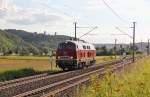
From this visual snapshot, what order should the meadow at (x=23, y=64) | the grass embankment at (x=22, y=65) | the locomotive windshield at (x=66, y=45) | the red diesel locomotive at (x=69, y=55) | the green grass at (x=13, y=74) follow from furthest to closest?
1. the meadow at (x=23, y=64)
2. the grass embankment at (x=22, y=65)
3. the locomotive windshield at (x=66, y=45)
4. the red diesel locomotive at (x=69, y=55)
5. the green grass at (x=13, y=74)

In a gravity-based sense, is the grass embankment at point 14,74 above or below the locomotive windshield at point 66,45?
below

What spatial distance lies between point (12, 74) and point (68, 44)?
1063 centimetres

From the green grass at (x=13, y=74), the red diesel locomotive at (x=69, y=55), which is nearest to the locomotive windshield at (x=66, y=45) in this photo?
the red diesel locomotive at (x=69, y=55)

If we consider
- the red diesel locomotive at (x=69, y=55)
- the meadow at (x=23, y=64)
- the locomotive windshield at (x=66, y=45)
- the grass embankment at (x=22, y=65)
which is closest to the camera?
Result: the red diesel locomotive at (x=69, y=55)

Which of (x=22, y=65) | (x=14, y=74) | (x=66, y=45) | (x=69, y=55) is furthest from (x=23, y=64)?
(x=14, y=74)

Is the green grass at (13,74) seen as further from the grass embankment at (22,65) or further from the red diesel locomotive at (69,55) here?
the red diesel locomotive at (69,55)

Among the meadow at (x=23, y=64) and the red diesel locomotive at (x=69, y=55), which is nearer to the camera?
the red diesel locomotive at (x=69, y=55)

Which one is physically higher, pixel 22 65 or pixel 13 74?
pixel 22 65

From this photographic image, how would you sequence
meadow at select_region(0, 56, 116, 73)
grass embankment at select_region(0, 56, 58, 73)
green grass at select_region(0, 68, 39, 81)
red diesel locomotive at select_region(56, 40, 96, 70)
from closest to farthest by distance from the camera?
green grass at select_region(0, 68, 39, 81) < red diesel locomotive at select_region(56, 40, 96, 70) < grass embankment at select_region(0, 56, 58, 73) < meadow at select_region(0, 56, 116, 73)

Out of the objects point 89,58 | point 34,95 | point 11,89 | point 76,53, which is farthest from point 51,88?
point 89,58

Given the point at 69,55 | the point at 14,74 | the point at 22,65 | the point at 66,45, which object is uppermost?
the point at 66,45

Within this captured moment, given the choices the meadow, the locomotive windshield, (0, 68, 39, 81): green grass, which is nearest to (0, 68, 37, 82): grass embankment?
(0, 68, 39, 81): green grass

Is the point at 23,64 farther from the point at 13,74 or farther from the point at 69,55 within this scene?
the point at 13,74

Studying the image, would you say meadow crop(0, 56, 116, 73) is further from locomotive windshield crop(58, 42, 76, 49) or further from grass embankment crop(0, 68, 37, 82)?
locomotive windshield crop(58, 42, 76, 49)
